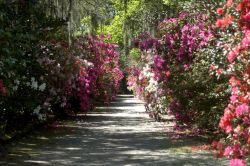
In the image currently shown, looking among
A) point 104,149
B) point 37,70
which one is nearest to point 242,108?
point 104,149

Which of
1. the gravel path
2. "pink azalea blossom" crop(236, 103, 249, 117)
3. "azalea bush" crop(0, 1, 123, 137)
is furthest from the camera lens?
the gravel path

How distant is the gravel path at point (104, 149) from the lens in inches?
352

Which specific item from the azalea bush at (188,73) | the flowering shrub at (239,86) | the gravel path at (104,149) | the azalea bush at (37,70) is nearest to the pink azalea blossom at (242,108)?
the flowering shrub at (239,86)

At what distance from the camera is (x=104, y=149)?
1072cm

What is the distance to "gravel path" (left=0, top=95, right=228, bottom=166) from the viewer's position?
8938 mm

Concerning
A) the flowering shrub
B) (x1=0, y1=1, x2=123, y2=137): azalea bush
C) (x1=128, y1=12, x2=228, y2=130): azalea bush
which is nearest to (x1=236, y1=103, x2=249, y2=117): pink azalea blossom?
the flowering shrub

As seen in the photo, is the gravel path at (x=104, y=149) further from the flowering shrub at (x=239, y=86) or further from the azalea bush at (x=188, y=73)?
the flowering shrub at (x=239, y=86)

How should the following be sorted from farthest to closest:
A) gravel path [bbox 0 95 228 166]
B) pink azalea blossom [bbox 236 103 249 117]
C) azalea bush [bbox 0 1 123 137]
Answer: gravel path [bbox 0 95 228 166], azalea bush [bbox 0 1 123 137], pink azalea blossom [bbox 236 103 249 117]

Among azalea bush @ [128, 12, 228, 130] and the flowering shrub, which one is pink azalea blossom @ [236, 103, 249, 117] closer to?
the flowering shrub

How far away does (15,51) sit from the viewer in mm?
7848

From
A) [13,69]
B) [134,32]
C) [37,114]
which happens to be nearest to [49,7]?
[37,114]

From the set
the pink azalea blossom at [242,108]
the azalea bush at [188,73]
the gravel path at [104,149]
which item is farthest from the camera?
the azalea bush at [188,73]

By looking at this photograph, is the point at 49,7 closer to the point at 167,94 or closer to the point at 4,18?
the point at 167,94

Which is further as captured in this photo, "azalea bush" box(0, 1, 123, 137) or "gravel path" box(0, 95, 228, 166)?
"gravel path" box(0, 95, 228, 166)
